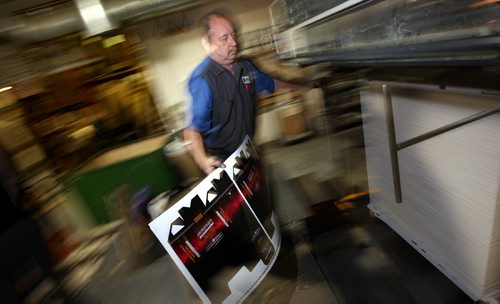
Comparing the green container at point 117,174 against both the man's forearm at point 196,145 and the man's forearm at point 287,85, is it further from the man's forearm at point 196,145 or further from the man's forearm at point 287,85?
the man's forearm at point 287,85

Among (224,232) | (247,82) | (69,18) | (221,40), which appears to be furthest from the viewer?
(69,18)

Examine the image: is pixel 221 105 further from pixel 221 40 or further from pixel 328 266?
pixel 328 266

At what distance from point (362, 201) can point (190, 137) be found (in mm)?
1378

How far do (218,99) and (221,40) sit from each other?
28 cm

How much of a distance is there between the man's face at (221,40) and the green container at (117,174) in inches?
38.2

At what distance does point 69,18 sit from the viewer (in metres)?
1.60

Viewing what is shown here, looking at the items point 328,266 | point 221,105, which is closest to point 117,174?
point 221,105

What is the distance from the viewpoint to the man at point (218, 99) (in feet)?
3.82

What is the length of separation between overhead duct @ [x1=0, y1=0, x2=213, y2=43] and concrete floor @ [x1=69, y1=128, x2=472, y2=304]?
1.30 meters

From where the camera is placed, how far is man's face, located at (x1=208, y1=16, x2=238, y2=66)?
116 cm

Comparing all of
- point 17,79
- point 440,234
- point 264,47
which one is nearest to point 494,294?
point 440,234

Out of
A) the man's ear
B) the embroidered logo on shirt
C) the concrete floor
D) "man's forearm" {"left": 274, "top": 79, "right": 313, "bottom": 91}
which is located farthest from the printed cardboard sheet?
"man's forearm" {"left": 274, "top": 79, "right": 313, "bottom": 91}

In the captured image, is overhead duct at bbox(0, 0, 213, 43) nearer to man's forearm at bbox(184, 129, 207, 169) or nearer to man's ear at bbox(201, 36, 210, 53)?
man's ear at bbox(201, 36, 210, 53)

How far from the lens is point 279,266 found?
155 centimetres
